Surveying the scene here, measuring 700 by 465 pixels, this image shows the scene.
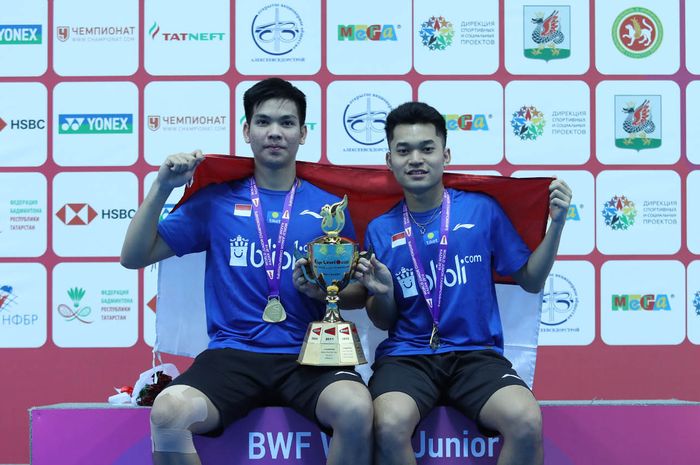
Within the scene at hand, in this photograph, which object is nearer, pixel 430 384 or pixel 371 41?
pixel 430 384

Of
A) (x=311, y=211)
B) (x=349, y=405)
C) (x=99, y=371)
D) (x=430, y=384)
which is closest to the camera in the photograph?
(x=349, y=405)

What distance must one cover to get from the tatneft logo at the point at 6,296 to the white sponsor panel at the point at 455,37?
229 cm

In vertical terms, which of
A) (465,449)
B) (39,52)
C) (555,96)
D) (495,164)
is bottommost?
(465,449)

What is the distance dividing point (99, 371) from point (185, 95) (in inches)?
56.2

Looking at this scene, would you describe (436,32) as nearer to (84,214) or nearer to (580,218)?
(580,218)

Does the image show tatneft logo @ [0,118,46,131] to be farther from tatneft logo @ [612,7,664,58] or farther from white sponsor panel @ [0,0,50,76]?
tatneft logo @ [612,7,664,58]

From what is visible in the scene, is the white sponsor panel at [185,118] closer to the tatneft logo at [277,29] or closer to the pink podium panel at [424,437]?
the tatneft logo at [277,29]

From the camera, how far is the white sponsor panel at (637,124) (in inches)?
144

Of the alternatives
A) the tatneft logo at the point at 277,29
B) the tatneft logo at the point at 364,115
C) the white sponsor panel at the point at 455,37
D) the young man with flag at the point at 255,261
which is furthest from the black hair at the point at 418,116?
the tatneft logo at the point at 277,29

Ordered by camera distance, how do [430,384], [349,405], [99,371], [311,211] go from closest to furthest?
[349,405] → [430,384] → [311,211] → [99,371]

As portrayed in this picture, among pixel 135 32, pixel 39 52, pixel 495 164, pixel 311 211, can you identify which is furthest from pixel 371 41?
pixel 39 52

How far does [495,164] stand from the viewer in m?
3.64

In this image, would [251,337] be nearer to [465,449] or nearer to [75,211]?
[465,449]

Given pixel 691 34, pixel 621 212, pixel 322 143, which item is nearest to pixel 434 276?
pixel 322 143
